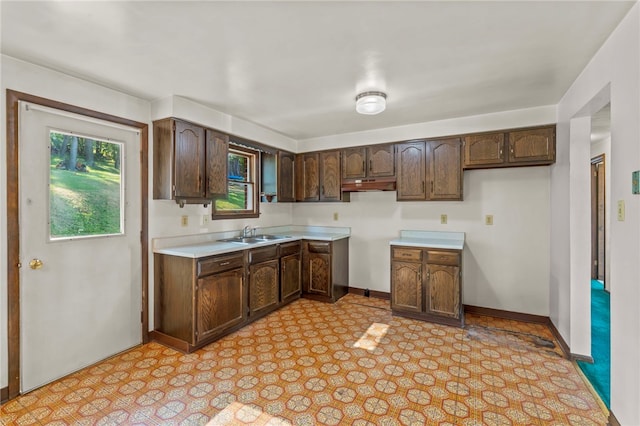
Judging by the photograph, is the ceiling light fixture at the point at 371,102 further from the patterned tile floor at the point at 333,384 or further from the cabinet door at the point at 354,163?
the patterned tile floor at the point at 333,384

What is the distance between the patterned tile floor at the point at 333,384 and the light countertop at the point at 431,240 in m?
0.95

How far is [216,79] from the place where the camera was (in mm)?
2531

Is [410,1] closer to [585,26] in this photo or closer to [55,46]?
[585,26]

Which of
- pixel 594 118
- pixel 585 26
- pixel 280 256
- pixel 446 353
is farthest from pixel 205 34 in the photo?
pixel 594 118

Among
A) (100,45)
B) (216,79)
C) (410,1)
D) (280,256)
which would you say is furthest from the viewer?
(280,256)

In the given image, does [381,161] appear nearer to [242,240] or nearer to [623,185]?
[242,240]

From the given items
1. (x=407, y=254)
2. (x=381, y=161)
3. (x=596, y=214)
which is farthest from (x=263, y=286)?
(x=596, y=214)

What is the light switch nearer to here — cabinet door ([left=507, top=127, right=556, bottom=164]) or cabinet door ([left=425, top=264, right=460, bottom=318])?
cabinet door ([left=507, top=127, right=556, bottom=164])

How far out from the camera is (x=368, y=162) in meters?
4.22

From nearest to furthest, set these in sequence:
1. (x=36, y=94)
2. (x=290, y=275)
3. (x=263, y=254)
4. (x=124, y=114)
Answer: (x=36, y=94), (x=124, y=114), (x=263, y=254), (x=290, y=275)

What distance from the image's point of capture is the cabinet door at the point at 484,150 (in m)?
3.43

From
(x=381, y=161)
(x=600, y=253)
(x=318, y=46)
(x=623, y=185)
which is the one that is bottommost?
(x=600, y=253)

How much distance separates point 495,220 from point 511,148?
0.88 m

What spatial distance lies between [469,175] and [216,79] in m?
3.11
